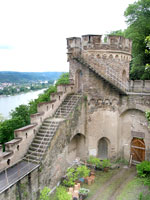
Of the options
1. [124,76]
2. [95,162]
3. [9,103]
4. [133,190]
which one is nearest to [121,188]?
[133,190]

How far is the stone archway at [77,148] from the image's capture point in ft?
55.2

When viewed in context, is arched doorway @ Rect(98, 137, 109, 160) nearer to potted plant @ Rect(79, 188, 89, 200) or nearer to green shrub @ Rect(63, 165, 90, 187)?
green shrub @ Rect(63, 165, 90, 187)

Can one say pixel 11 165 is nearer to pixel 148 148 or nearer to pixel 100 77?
pixel 100 77

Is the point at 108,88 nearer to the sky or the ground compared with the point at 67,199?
nearer to the sky

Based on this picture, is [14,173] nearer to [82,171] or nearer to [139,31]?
[82,171]

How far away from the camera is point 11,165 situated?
11.1 metres

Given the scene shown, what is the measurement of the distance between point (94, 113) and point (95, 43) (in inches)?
233

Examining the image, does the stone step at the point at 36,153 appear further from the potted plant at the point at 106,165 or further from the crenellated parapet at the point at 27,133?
the potted plant at the point at 106,165

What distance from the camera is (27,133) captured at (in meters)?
12.5

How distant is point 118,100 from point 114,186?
6954mm

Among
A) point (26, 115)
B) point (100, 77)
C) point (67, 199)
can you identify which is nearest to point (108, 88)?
point (100, 77)

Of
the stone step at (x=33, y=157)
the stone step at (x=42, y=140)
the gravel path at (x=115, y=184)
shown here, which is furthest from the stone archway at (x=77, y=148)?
the stone step at (x=33, y=157)

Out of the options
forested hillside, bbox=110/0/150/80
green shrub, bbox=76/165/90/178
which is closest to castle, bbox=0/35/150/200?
green shrub, bbox=76/165/90/178

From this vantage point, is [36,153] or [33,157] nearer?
[33,157]
